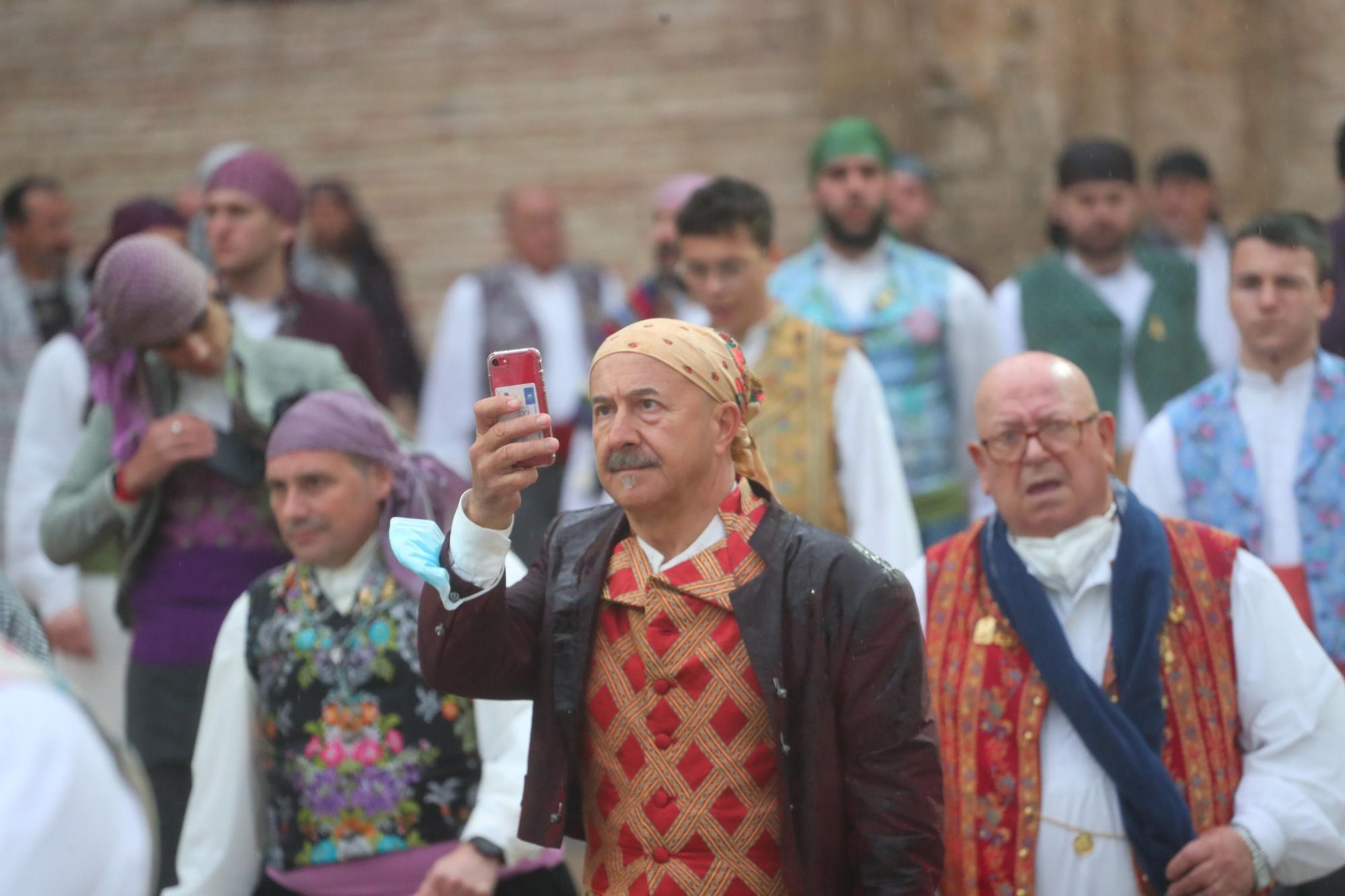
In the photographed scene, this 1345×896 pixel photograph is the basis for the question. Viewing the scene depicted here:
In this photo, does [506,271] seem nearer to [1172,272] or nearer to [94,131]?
[1172,272]

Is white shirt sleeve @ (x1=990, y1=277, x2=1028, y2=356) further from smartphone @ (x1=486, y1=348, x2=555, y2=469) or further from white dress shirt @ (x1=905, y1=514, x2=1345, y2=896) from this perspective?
smartphone @ (x1=486, y1=348, x2=555, y2=469)

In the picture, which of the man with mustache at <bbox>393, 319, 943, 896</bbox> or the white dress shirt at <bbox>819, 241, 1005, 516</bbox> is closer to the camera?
the man with mustache at <bbox>393, 319, 943, 896</bbox>

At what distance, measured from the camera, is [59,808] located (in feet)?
7.68

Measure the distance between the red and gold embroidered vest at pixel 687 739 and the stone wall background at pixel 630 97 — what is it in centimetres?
710

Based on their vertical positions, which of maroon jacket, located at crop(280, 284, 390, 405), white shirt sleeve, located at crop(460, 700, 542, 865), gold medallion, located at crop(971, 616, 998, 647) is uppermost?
maroon jacket, located at crop(280, 284, 390, 405)

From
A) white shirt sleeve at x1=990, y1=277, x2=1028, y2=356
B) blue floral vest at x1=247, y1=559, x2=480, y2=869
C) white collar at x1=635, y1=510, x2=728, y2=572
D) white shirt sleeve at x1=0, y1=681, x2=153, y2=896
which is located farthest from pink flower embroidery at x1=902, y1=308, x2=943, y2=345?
white shirt sleeve at x1=0, y1=681, x2=153, y2=896

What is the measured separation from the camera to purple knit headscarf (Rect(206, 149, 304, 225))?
6371 millimetres

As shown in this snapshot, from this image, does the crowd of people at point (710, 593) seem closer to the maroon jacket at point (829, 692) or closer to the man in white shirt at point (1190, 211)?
the maroon jacket at point (829, 692)

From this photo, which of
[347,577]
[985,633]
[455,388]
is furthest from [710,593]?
[455,388]

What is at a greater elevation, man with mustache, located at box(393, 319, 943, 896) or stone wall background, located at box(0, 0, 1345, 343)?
stone wall background, located at box(0, 0, 1345, 343)

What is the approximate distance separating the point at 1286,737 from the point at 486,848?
70.5 inches

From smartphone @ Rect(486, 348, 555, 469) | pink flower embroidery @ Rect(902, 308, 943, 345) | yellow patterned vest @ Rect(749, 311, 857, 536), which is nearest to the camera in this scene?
smartphone @ Rect(486, 348, 555, 469)

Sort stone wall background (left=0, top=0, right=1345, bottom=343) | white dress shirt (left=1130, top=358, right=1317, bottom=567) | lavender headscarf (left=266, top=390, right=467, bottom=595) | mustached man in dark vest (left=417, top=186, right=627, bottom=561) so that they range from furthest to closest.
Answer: stone wall background (left=0, top=0, right=1345, bottom=343)
mustached man in dark vest (left=417, top=186, right=627, bottom=561)
white dress shirt (left=1130, top=358, right=1317, bottom=567)
lavender headscarf (left=266, top=390, right=467, bottom=595)

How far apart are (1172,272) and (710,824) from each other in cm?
438
